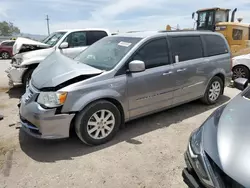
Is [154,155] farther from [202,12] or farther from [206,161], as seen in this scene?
[202,12]

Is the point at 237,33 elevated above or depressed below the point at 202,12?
below

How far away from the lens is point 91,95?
3.28m

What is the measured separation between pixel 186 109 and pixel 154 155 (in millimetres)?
2049

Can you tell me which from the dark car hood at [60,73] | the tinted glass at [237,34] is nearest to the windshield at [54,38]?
the dark car hood at [60,73]

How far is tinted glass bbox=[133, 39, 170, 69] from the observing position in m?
3.85

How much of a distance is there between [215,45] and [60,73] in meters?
3.55

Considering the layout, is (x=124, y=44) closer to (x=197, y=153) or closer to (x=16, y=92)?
(x=197, y=153)

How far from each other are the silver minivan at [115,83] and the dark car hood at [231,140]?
159cm

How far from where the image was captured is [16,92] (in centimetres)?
644

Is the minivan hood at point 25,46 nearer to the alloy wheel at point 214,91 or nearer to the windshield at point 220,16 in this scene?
the alloy wheel at point 214,91

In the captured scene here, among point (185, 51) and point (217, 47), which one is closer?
point (185, 51)

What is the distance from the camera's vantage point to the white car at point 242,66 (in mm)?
7145

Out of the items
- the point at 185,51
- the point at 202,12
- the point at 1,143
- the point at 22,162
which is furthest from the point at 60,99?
the point at 202,12

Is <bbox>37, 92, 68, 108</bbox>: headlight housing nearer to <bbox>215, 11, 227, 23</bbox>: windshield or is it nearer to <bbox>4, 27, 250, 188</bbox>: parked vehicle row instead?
<bbox>4, 27, 250, 188</bbox>: parked vehicle row
